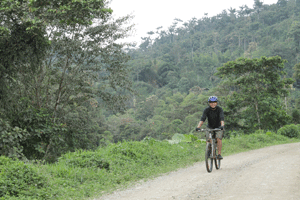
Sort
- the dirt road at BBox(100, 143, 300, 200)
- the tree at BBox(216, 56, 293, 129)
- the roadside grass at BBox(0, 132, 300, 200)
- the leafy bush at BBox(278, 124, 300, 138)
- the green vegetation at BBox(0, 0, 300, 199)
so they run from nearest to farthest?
1. the dirt road at BBox(100, 143, 300, 200)
2. the roadside grass at BBox(0, 132, 300, 200)
3. the green vegetation at BBox(0, 0, 300, 199)
4. the leafy bush at BBox(278, 124, 300, 138)
5. the tree at BBox(216, 56, 293, 129)

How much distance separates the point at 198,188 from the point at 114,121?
3876 cm

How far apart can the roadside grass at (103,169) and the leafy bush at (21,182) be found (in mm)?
A: 15

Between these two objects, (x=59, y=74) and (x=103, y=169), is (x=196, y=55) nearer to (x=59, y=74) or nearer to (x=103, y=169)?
(x=59, y=74)

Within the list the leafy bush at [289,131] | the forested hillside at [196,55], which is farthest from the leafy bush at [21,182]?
the forested hillside at [196,55]

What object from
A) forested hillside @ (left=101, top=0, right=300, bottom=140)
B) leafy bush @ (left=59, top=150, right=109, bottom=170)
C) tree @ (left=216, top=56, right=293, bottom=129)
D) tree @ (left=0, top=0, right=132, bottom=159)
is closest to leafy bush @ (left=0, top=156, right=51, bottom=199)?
leafy bush @ (left=59, top=150, right=109, bottom=170)

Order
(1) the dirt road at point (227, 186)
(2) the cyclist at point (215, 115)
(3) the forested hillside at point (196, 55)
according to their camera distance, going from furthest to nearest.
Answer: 1. (3) the forested hillside at point (196, 55)
2. (2) the cyclist at point (215, 115)
3. (1) the dirt road at point (227, 186)

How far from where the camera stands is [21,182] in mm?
4617

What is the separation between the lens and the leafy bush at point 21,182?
438 centimetres

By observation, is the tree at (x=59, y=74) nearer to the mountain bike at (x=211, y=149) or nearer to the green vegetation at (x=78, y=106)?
the green vegetation at (x=78, y=106)

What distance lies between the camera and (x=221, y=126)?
242 inches

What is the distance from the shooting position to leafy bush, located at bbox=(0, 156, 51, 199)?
4.38 meters

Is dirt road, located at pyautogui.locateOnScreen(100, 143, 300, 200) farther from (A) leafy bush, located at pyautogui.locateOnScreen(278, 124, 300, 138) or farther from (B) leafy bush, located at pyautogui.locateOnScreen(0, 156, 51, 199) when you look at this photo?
(A) leafy bush, located at pyautogui.locateOnScreen(278, 124, 300, 138)

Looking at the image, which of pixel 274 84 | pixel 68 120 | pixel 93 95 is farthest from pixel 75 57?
pixel 274 84

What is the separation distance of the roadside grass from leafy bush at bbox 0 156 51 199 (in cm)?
2
